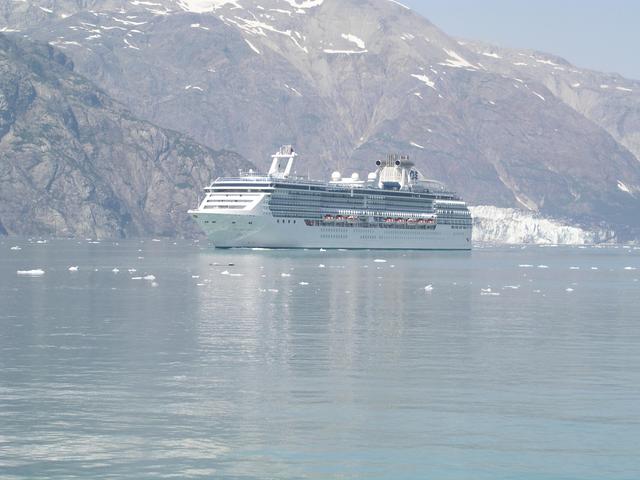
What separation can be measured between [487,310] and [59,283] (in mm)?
42732

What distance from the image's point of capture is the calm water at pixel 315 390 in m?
35.5

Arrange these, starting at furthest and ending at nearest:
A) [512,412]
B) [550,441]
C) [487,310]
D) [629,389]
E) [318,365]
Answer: [487,310] < [318,365] < [629,389] < [512,412] < [550,441]

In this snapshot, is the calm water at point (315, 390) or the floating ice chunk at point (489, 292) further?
the floating ice chunk at point (489, 292)

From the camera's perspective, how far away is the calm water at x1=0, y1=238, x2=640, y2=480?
3547cm

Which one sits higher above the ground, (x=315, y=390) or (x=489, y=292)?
(x=489, y=292)

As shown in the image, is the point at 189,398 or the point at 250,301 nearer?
the point at 189,398

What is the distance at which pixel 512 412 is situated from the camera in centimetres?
4253

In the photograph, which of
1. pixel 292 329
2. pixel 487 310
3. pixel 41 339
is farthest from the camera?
pixel 487 310

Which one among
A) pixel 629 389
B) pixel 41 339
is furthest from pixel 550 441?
pixel 41 339

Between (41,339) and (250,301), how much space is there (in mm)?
29882

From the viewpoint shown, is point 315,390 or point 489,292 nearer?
point 315,390

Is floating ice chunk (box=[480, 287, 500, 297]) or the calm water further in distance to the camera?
floating ice chunk (box=[480, 287, 500, 297])

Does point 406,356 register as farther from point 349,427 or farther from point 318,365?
point 349,427

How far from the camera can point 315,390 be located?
46688 millimetres
